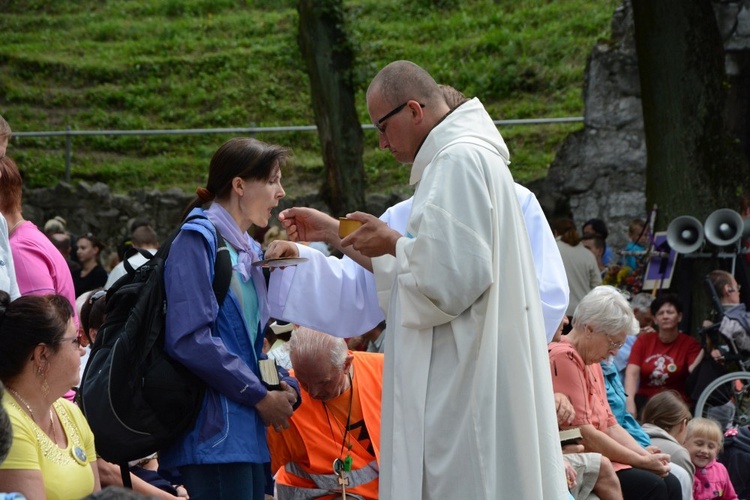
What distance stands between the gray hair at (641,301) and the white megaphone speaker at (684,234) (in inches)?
20.3

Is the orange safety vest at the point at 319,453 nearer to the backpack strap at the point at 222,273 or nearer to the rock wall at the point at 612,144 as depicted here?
the backpack strap at the point at 222,273

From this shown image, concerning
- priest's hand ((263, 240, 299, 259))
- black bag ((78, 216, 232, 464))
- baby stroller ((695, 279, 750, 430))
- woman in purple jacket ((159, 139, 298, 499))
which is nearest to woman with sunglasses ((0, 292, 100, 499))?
black bag ((78, 216, 232, 464))

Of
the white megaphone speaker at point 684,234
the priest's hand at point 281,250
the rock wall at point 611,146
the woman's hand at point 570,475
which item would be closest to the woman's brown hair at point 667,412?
the woman's hand at point 570,475

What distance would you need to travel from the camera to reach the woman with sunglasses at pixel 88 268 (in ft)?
34.6

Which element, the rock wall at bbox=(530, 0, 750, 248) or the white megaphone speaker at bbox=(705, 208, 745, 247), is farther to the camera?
the rock wall at bbox=(530, 0, 750, 248)

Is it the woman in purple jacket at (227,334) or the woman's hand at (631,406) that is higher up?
the woman in purple jacket at (227,334)

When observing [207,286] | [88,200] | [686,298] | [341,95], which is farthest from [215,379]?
[88,200]

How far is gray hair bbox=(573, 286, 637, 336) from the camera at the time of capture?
5.90 m

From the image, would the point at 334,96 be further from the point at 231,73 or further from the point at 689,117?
the point at 231,73

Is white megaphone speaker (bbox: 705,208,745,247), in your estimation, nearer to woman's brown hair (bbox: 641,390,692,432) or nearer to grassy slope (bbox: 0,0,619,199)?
woman's brown hair (bbox: 641,390,692,432)

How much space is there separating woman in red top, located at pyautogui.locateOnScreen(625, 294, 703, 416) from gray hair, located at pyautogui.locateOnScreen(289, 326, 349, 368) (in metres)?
4.25

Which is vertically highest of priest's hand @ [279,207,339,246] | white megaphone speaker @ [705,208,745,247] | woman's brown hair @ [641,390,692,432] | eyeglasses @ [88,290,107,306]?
priest's hand @ [279,207,339,246]

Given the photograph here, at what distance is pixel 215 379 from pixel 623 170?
447 inches

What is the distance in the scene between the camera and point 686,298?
10898mm
